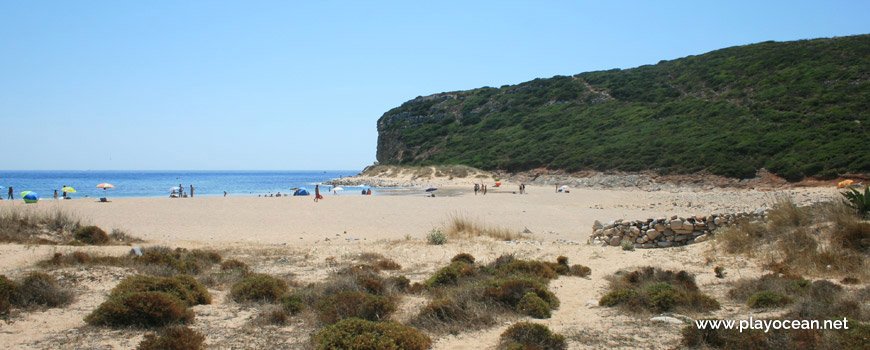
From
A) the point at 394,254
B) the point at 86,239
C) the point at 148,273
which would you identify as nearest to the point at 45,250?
the point at 86,239

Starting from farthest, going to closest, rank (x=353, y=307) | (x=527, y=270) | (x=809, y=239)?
(x=527, y=270) < (x=809, y=239) < (x=353, y=307)

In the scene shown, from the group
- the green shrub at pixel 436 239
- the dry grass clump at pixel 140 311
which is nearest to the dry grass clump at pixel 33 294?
the dry grass clump at pixel 140 311

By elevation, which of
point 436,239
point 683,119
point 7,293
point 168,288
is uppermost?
point 683,119

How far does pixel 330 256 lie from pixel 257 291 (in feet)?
13.8

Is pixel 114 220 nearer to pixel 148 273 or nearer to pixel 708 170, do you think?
pixel 148 273

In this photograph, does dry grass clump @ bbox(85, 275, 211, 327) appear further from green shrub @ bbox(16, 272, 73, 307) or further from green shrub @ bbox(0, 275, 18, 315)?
green shrub @ bbox(0, 275, 18, 315)

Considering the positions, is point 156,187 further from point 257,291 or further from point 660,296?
point 660,296

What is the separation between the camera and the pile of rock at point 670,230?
1129 centimetres

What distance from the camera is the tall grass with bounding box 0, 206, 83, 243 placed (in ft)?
36.4

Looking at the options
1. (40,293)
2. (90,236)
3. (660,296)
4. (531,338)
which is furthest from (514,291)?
(90,236)

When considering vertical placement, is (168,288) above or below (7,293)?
below

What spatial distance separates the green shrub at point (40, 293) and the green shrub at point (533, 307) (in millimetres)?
6141

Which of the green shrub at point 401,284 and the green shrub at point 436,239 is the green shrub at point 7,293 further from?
the green shrub at point 436,239

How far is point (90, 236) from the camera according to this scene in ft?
38.6
